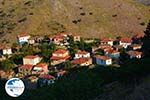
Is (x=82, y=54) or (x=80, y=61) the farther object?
(x=82, y=54)

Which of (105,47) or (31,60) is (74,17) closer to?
(105,47)

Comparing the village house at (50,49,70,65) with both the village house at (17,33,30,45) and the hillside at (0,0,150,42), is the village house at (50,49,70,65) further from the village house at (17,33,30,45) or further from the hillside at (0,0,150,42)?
the hillside at (0,0,150,42)

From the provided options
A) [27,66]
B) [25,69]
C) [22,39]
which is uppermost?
[22,39]

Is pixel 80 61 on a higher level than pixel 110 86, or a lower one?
lower

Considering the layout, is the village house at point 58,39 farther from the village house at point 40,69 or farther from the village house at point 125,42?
the village house at point 40,69
